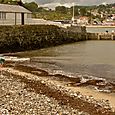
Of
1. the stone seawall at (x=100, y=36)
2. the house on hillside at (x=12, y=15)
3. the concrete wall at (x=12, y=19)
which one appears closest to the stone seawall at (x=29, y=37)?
the concrete wall at (x=12, y=19)

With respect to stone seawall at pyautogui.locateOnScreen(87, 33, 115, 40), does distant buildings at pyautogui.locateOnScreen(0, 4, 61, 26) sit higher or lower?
higher

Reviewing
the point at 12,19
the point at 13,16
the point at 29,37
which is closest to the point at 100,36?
the point at 13,16

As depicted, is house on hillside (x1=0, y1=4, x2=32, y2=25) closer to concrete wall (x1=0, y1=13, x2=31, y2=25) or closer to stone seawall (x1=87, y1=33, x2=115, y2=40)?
concrete wall (x1=0, y1=13, x2=31, y2=25)

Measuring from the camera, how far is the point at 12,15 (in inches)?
2500

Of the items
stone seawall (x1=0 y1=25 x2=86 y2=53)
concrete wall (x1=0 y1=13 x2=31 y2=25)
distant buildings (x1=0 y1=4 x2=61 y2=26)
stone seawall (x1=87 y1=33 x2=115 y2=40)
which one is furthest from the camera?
stone seawall (x1=87 y1=33 x2=115 y2=40)

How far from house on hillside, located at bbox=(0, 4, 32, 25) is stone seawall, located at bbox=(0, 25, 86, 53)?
5201 mm

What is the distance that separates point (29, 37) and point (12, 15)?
10032 millimetres

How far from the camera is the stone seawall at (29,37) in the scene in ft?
163

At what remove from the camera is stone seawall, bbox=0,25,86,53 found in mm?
49688

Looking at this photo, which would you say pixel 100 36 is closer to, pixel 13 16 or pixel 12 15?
pixel 13 16

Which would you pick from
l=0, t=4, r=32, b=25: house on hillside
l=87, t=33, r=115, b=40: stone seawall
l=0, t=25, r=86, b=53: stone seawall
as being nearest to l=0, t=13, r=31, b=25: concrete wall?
l=0, t=4, r=32, b=25: house on hillside

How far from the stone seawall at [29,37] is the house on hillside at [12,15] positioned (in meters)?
5.20

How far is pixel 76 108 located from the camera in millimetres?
17047

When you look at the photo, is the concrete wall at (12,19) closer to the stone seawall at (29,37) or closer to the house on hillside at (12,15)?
the house on hillside at (12,15)
